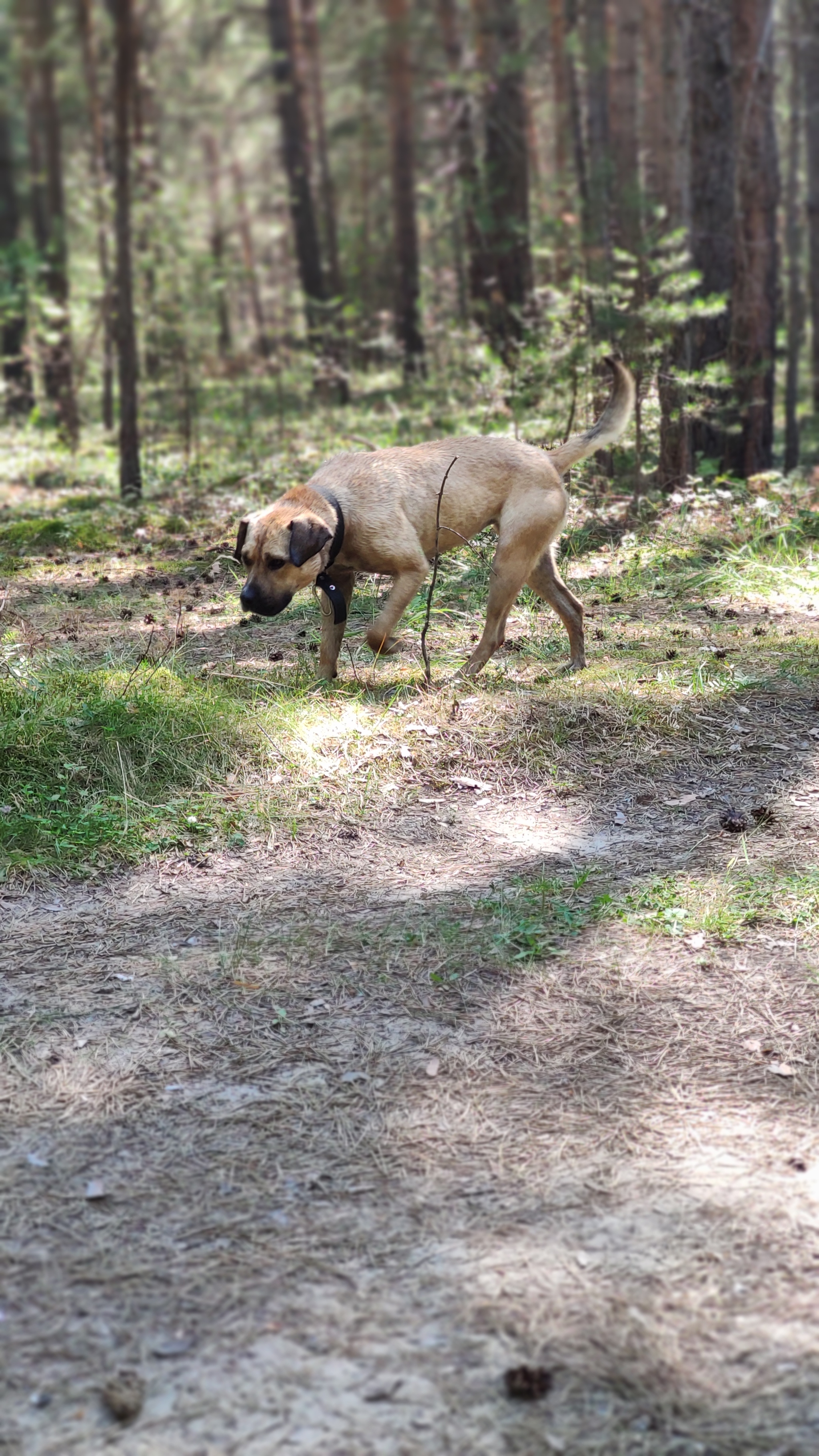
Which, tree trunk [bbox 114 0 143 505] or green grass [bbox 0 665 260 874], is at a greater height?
tree trunk [bbox 114 0 143 505]

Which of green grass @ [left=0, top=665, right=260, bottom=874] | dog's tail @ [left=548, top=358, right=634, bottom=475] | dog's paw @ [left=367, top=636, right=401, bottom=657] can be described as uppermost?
dog's tail @ [left=548, top=358, right=634, bottom=475]

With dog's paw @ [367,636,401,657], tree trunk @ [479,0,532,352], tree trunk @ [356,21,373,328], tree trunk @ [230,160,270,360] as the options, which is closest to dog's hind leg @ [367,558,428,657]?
dog's paw @ [367,636,401,657]

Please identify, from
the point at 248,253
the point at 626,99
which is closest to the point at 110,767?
the point at 626,99

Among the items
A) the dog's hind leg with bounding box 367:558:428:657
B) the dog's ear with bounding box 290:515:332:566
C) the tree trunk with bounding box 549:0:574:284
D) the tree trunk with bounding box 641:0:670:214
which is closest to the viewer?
the dog's ear with bounding box 290:515:332:566

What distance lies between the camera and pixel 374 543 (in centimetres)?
644

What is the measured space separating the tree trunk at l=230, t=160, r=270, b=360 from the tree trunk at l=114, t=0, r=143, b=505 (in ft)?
45.0

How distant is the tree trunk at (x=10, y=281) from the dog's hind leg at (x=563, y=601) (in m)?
15.0

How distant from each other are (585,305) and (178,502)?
467cm

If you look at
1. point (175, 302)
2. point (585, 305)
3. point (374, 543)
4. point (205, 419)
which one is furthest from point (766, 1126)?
point (175, 302)

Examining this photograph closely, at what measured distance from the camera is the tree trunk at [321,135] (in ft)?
84.0

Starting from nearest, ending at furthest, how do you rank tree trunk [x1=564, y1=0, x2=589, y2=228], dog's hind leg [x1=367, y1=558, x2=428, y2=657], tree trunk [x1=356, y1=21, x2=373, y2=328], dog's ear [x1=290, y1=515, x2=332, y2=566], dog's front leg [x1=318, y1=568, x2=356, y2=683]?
dog's ear [x1=290, y1=515, x2=332, y2=566]
dog's hind leg [x1=367, y1=558, x2=428, y2=657]
dog's front leg [x1=318, y1=568, x2=356, y2=683]
tree trunk [x1=564, y1=0, x2=589, y2=228]
tree trunk [x1=356, y1=21, x2=373, y2=328]

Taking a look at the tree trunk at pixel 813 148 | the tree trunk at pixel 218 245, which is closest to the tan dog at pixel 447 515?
the tree trunk at pixel 218 245

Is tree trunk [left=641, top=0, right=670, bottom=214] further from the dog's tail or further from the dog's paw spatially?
the dog's paw

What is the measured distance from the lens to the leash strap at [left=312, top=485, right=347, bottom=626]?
6270 mm
